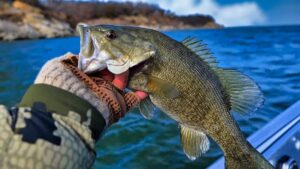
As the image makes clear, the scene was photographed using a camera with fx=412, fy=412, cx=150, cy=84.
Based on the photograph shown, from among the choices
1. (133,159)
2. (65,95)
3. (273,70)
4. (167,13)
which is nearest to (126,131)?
(133,159)

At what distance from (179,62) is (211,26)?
111m

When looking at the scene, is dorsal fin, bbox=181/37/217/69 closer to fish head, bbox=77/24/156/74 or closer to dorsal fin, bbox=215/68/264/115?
dorsal fin, bbox=215/68/264/115

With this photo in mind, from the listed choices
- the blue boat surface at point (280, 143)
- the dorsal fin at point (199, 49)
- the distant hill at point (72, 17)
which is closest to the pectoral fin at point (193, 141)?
the dorsal fin at point (199, 49)

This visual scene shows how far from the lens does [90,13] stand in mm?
85750

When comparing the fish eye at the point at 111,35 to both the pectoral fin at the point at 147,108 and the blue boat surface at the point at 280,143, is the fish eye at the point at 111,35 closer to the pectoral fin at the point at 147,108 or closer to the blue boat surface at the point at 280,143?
the pectoral fin at the point at 147,108

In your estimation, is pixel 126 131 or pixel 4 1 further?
pixel 4 1

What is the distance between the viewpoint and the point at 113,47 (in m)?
2.20

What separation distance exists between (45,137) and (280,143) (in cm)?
285

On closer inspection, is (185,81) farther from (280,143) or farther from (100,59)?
(280,143)

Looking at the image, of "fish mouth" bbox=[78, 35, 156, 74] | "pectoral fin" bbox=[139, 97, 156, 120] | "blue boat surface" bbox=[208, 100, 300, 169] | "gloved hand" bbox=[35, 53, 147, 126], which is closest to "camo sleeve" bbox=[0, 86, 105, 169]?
"gloved hand" bbox=[35, 53, 147, 126]

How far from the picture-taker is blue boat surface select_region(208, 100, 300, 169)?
145 inches

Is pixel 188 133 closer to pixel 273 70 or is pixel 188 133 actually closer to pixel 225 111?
pixel 225 111

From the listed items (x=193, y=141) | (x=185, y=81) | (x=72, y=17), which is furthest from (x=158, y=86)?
(x=72, y=17)

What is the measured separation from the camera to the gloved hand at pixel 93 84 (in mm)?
1745
